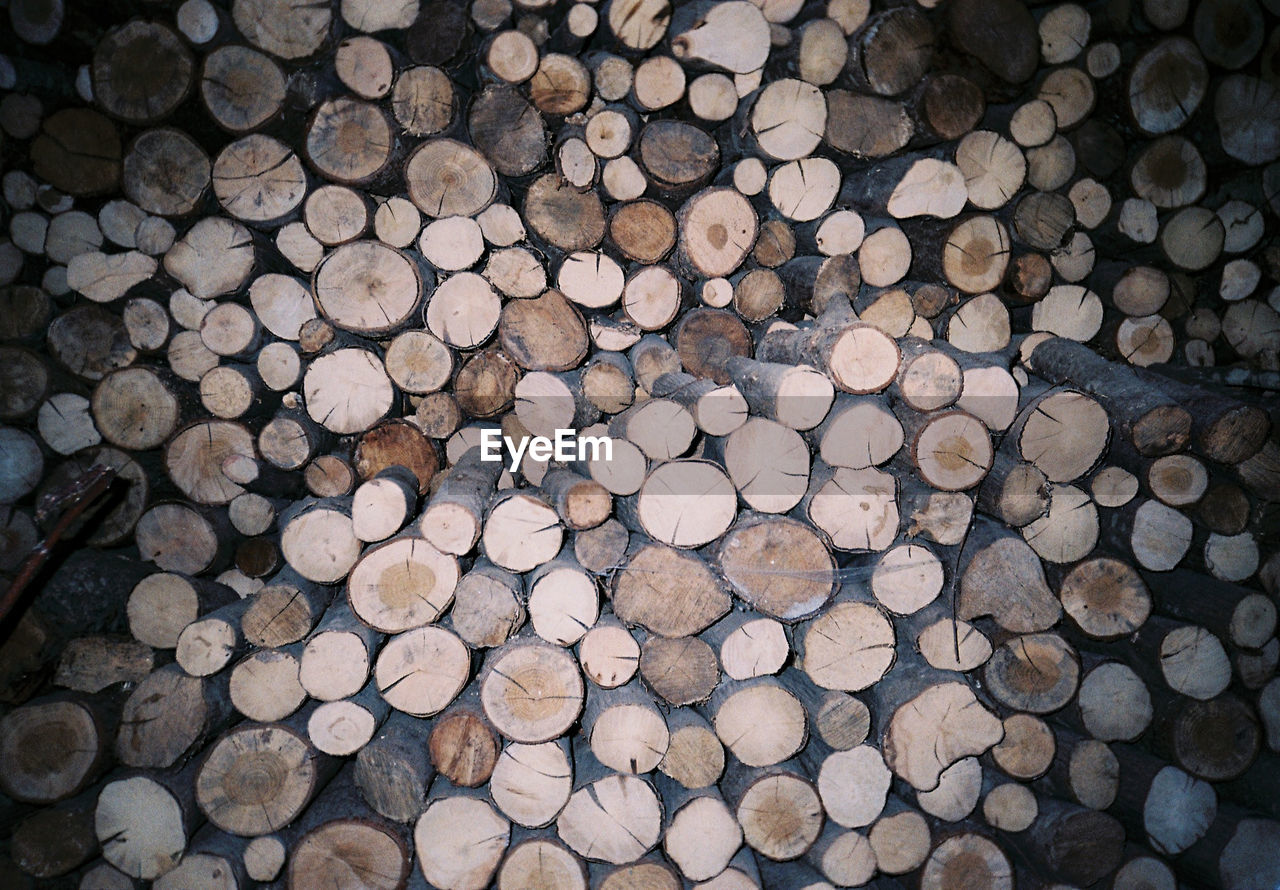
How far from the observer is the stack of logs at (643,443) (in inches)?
84.4

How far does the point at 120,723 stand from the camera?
7.47 feet

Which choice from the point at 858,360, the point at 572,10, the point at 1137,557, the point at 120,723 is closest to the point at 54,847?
the point at 120,723

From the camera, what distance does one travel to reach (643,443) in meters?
2.19

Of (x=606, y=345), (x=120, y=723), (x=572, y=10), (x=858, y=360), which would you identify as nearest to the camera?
(x=858, y=360)

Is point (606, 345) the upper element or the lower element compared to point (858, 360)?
lower

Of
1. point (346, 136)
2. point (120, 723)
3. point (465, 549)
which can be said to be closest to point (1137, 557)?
point (465, 549)

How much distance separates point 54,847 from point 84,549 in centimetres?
102

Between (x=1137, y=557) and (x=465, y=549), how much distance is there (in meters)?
2.35

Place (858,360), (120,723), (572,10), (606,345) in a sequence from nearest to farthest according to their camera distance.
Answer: (858,360) < (120,723) < (572,10) < (606,345)

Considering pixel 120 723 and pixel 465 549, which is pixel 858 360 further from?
pixel 120 723

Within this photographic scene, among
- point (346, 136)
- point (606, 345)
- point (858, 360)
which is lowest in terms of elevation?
point (606, 345)

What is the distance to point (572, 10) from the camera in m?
2.44

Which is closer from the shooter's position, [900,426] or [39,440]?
[900,426]

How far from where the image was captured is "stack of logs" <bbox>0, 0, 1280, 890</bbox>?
214 cm
